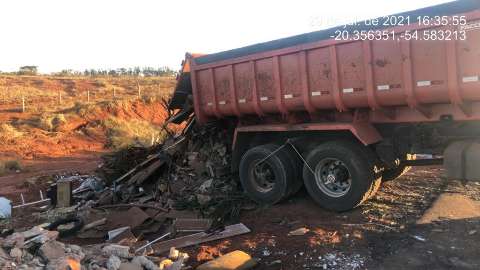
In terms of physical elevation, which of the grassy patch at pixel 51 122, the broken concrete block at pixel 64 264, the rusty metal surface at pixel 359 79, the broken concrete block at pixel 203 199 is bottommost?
the broken concrete block at pixel 64 264

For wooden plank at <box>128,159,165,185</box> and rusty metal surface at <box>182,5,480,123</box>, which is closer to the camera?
rusty metal surface at <box>182,5,480,123</box>

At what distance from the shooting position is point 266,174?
8500mm

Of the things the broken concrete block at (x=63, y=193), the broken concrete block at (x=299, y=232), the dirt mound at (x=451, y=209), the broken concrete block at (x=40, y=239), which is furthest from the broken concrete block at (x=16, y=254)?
the dirt mound at (x=451, y=209)

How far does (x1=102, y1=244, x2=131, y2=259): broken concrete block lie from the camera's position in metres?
5.82

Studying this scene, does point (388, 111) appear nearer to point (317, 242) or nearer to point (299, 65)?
point (299, 65)

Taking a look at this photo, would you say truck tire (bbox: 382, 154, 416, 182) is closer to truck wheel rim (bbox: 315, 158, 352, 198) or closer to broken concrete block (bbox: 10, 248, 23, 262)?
truck wheel rim (bbox: 315, 158, 352, 198)

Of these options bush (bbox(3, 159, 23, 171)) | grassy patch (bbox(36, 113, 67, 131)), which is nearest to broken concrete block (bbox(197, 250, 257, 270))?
bush (bbox(3, 159, 23, 171))

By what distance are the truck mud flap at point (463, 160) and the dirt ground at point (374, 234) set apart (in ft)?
2.31

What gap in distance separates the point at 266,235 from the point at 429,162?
2594 mm

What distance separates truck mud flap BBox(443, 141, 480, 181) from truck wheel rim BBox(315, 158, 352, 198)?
1.44m

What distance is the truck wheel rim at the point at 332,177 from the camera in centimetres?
736

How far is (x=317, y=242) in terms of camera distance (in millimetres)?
6234

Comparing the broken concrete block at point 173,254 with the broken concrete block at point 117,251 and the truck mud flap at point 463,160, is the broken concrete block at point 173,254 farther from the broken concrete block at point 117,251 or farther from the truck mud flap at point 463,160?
the truck mud flap at point 463,160

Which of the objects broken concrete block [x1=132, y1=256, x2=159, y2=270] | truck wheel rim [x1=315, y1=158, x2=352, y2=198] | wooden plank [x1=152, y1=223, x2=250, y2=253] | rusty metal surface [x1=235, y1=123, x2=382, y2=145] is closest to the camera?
broken concrete block [x1=132, y1=256, x2=159, y2=270]
